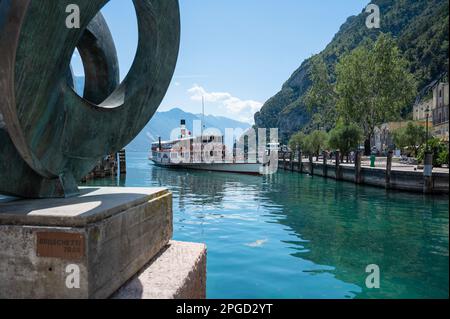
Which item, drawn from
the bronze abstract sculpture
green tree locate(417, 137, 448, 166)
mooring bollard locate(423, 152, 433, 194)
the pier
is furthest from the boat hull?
the bronze abstract sculpture

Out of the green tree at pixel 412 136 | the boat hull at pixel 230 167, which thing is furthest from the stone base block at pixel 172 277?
the green tree at pixel 412 136

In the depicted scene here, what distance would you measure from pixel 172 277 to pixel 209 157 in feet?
147

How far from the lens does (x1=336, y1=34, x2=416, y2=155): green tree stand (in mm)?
45750

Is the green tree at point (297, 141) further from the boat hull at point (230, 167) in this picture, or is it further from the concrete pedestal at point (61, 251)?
the concrete pedestal at point (61, 251)

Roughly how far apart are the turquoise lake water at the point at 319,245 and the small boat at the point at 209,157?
22688mm

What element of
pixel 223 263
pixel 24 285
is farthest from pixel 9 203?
pixel 223 263

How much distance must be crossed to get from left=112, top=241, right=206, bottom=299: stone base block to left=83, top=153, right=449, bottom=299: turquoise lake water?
2.09m

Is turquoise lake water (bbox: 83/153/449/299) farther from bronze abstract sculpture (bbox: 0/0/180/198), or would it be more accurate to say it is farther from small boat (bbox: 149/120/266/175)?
small boat (bbox: 149/120/266/175)

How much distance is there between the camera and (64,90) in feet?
12.5

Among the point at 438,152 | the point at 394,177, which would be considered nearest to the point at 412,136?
the point at 438,152

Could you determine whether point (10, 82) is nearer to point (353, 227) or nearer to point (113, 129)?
point (113, 129)

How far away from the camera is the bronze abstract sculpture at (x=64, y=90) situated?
9.70 ft

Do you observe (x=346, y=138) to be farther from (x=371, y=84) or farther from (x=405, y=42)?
(x=405, y=42)

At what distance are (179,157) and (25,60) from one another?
50.7 m
